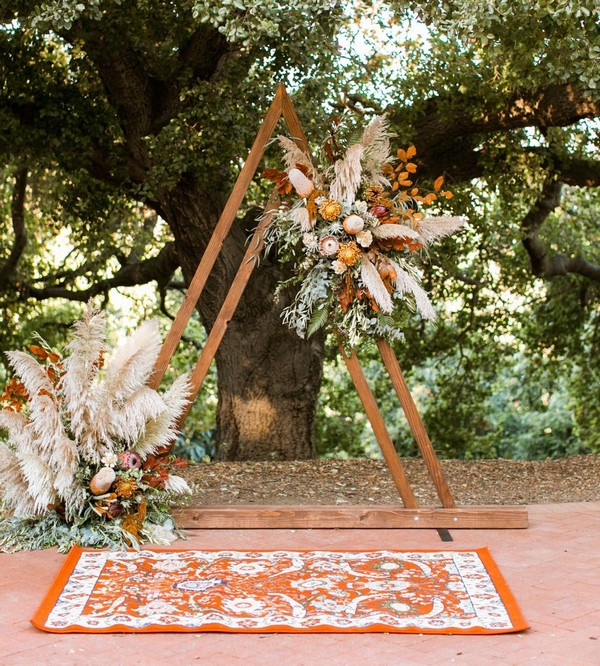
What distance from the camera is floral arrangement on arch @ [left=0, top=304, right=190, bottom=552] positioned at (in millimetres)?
5211

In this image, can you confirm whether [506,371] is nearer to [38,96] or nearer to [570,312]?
[570,312]

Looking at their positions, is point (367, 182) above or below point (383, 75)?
below

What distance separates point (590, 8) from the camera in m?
5.15

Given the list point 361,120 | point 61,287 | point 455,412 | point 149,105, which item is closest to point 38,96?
point 149,105

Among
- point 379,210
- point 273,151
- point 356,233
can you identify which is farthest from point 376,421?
point 273,151

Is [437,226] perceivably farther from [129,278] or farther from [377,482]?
[129,278]

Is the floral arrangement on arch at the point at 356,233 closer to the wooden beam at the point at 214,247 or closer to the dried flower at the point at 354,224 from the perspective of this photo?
the dried flower at the point at 354,224

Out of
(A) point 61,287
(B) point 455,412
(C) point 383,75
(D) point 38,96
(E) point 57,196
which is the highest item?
(C) point 383,75

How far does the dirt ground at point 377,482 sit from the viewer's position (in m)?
6.73

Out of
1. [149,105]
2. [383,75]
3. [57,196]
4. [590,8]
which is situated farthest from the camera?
[57,196]

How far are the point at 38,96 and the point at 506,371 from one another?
29.9ft

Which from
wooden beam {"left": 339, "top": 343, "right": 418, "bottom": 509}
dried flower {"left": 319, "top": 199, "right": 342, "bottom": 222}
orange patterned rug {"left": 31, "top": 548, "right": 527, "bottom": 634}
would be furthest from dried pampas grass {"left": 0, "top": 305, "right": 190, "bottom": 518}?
dried flower {"left": 319, "top": 199, "right": 342, "bottom": 222}

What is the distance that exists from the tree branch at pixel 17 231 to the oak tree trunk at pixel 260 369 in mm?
3032

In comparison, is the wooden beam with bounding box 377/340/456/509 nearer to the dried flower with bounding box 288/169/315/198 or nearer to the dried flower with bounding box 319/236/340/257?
the dried flower with bounding box 319/236/340/257
